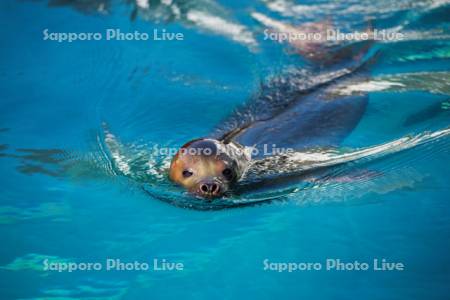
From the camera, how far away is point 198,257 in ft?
19.7

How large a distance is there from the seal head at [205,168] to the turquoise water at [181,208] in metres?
0.23

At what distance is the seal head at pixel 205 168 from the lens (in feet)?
18.4

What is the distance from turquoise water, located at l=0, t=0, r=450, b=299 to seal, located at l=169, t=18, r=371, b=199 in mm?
228

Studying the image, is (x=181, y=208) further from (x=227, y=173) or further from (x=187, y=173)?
(x=227, y=173)

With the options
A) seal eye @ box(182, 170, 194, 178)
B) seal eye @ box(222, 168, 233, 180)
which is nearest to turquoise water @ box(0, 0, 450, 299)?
seal eye @ box(182, 170, 194, 178)

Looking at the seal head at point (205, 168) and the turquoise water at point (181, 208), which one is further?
the turquoise water at point (181, 208)

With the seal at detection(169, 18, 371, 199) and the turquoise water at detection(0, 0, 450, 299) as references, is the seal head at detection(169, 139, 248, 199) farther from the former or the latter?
the turquoise water at detection(0, 0, 450, 299)

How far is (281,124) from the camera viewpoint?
22.2 feet

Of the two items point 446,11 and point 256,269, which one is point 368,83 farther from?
point 256,269

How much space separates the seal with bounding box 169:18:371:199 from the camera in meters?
5.70

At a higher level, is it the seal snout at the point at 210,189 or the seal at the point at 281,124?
the seal at the point at 281,124

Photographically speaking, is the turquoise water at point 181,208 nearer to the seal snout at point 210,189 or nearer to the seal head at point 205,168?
the seal head at point 205,168

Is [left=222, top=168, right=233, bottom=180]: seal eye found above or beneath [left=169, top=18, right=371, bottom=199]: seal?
beneath

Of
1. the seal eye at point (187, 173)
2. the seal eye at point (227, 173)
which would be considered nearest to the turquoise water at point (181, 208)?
the seal eye at point (187, 173)
